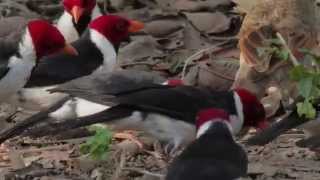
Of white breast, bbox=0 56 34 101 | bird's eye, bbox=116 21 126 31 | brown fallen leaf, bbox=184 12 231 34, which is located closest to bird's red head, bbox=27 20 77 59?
white breast, bbox=0 56 34 101

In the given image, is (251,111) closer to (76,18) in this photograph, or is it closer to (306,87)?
(306,87)

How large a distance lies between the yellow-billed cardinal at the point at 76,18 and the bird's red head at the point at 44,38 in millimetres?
1371

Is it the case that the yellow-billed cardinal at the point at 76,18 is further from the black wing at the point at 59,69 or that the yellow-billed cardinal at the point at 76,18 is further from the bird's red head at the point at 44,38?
the bird's red head at the point at 44,38

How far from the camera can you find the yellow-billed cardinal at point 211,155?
551 centimetres

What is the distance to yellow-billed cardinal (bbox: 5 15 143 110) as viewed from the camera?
758 cm

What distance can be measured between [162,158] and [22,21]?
157 cm

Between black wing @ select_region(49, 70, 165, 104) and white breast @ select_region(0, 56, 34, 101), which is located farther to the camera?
white breast @ select_region(0, 56, 34, 101)

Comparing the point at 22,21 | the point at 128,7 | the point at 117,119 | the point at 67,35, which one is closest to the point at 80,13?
the point at 67,35

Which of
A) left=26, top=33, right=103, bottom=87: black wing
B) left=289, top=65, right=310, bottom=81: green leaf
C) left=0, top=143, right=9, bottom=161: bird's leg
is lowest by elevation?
left=0, top=143, right=9, bottom=161: bird's leg

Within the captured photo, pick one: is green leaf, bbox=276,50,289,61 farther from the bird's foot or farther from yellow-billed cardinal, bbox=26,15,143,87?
yellow-billed cardinal, bbox=26,15,143,87

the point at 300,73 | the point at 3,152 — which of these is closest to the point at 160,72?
the point at 3,152

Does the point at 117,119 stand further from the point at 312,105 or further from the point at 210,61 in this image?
the point at 210,61

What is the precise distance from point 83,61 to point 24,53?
0.69 metres

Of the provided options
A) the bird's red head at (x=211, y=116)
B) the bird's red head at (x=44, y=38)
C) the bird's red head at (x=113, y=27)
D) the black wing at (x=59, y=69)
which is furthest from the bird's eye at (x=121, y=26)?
the bird's red head at (x=211, y=116)
